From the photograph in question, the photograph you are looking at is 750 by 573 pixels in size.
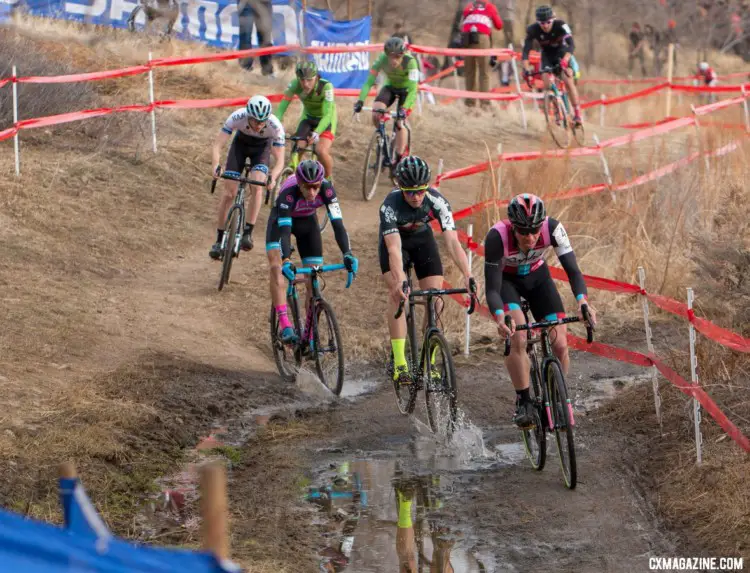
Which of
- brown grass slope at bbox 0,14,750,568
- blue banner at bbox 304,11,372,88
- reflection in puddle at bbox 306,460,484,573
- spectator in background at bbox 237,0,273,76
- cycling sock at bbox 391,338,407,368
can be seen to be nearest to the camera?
reflection in puddle at bbox 306,460,484,573

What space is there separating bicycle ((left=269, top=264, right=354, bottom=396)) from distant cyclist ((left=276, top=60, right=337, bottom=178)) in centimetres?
374

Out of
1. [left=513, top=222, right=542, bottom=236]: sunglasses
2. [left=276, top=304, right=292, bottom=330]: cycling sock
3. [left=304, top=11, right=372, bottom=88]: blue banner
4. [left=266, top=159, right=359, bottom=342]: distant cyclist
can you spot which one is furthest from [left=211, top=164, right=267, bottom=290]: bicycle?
[left=304, top=11, right=372, bottom=88]: blue banner

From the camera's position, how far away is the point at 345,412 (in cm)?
941

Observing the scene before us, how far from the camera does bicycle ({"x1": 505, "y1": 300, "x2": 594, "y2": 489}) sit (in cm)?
709

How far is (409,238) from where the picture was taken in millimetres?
9266

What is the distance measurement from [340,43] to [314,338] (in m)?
13.5

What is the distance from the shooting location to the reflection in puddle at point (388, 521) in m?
6.15

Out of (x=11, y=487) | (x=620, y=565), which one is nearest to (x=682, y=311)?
(x=620, y=565)

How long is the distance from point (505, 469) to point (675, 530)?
64.0 inches

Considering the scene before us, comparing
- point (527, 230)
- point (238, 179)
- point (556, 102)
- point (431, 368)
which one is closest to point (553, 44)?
point (556, 102)

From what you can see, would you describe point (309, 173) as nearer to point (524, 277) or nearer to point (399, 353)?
point (399, 353)

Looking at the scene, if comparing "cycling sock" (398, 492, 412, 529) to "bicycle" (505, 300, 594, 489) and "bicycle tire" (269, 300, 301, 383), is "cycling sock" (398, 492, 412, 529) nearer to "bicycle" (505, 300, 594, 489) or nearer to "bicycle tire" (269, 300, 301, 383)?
"bicycle" (505, 300, 594, 489)

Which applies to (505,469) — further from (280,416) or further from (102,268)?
(102,268)

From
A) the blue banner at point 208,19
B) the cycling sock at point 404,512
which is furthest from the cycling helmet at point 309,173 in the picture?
the blue banner at point 208,19
